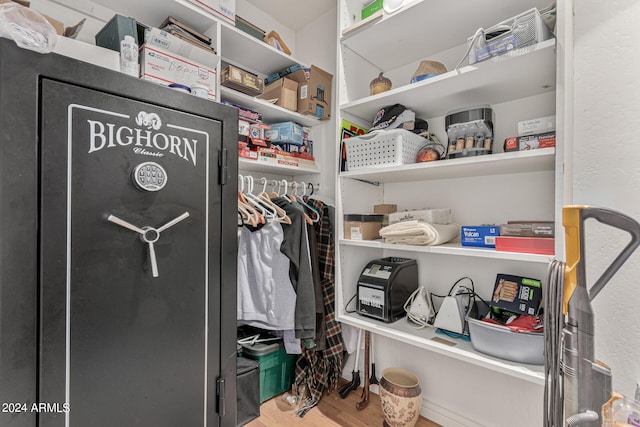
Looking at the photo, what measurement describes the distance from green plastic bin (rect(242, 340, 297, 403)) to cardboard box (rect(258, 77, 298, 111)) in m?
1.46

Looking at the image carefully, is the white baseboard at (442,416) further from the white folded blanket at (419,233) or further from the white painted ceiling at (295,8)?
the white painted ceiling at (295,8)

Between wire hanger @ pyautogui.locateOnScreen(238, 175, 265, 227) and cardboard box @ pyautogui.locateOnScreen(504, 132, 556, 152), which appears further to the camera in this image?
wire hanger @ pyautogui.locateOnScreen(238, 175, 265, 227)

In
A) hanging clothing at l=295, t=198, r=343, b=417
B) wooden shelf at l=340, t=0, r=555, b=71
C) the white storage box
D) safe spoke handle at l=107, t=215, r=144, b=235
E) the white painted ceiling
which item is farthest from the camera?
the white painted ceiling

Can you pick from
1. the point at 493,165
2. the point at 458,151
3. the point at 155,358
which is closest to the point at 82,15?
the point at 155,358

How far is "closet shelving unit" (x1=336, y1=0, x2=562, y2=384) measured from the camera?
1167mm

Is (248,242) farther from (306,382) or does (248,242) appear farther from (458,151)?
(458,151)

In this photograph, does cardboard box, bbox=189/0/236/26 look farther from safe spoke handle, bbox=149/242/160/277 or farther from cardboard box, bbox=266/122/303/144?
safe spoke handle, bbox=149/242/160/277

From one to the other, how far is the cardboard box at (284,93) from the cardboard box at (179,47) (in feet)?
1.60

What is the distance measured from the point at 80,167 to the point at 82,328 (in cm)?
44

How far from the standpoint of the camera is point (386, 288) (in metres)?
1.49

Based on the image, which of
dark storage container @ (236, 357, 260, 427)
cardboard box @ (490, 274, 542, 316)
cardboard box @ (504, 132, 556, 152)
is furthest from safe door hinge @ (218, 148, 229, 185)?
cardboard box @ (490, 274, 542, 316)

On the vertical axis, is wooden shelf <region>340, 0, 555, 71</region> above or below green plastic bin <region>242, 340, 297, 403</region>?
above

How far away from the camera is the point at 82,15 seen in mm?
1360

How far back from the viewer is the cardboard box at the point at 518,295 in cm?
119
